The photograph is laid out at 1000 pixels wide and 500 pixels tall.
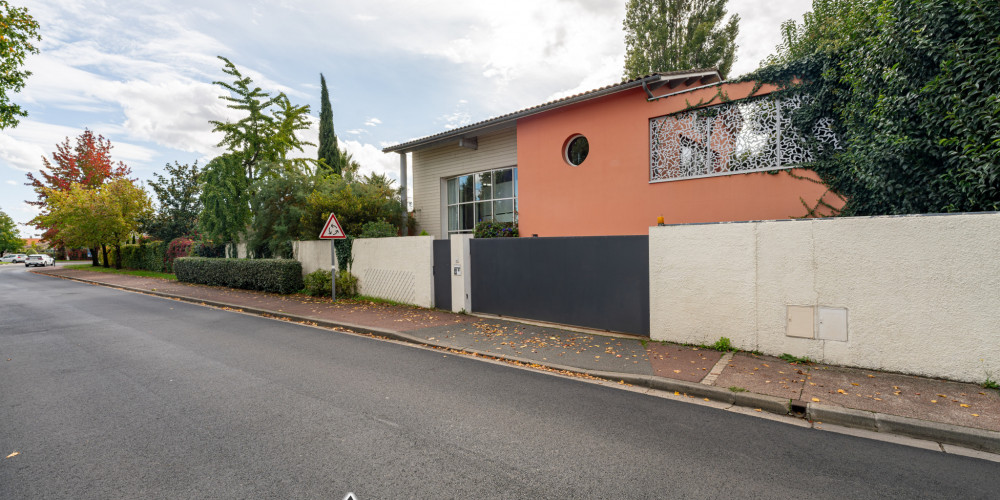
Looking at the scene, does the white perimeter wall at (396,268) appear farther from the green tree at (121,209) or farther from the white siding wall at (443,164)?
the green tree at (121,209)

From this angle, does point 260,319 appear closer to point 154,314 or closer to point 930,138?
point 154,314

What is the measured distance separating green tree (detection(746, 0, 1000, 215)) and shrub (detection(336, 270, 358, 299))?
12029mm

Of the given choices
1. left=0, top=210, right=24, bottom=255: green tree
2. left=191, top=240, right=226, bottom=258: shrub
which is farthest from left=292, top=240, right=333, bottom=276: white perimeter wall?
left=0, top=210, right=24, bottom=255: green tree

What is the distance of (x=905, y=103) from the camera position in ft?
18.9

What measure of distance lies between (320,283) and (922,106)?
13831 mm

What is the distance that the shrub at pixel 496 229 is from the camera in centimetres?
1289

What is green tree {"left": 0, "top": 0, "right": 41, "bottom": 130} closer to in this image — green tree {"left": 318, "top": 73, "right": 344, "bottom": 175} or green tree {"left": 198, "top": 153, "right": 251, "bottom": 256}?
green tree {"left": 198, "top": 153, "right": 251, "bottom": 256}

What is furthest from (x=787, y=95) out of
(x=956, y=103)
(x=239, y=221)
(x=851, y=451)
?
(x=239, y=221)

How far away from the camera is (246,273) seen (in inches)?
623

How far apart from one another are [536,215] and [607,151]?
8.59 ft

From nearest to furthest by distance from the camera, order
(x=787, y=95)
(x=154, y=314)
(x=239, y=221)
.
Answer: (x=787, y=95) < (x=154, y=314) < (x=239, y=221)

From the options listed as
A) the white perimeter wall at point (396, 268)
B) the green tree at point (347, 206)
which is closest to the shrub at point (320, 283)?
the white perimeter wall at point (396, 268)

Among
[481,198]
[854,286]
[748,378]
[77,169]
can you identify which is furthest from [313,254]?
[77,169]

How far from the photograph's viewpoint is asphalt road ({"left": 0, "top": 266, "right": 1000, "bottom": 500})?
9.78ft
